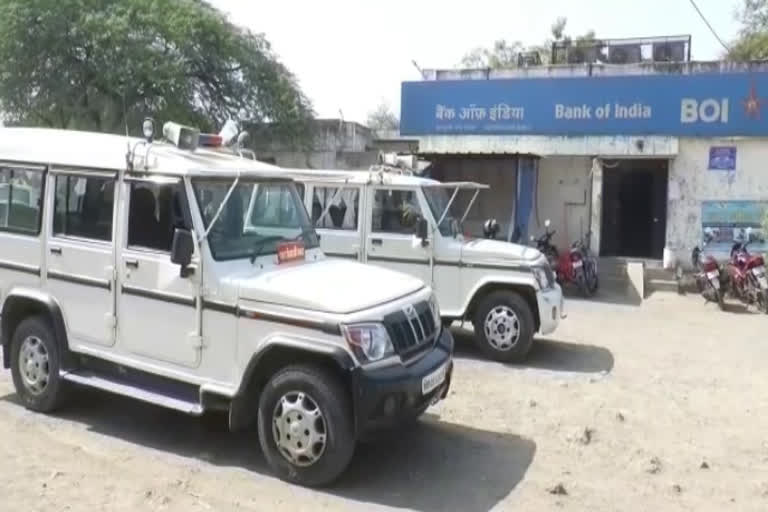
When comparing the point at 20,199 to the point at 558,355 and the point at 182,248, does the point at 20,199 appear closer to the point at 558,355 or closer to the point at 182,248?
the point at 182,248

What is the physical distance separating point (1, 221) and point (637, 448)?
5.50 metres

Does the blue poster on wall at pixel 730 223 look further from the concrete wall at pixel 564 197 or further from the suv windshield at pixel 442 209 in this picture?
the suv windshield at pixel 442 209

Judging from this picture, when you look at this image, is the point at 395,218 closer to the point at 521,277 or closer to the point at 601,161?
the point at 521,277

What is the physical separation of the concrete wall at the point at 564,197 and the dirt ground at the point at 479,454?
884cm

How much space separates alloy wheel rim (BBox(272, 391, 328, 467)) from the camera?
185 inches

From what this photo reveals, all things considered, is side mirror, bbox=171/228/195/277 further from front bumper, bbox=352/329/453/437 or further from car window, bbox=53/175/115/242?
front bumper, bbox=352/329/453/437

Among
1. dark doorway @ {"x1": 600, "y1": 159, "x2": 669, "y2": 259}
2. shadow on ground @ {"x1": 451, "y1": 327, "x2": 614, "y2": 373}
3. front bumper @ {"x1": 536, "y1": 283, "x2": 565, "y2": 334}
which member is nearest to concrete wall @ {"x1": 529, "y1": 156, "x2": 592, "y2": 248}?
dark doorway @ {"x1": 600, "y1": 159, "x2": 669, "y2": 259}

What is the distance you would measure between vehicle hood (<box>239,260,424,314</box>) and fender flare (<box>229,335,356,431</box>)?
0.23 metres

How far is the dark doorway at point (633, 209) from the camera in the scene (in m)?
16.6

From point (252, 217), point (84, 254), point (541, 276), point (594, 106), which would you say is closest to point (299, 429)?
point (252, 217)

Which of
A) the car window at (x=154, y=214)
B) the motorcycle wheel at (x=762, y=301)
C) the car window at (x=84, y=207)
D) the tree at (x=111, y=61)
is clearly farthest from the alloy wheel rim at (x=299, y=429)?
the tree at (x=111, y=61)

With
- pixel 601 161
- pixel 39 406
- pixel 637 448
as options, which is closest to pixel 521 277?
pixel 637 448

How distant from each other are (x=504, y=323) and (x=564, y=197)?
913 cm

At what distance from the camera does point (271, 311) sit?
486 cm
